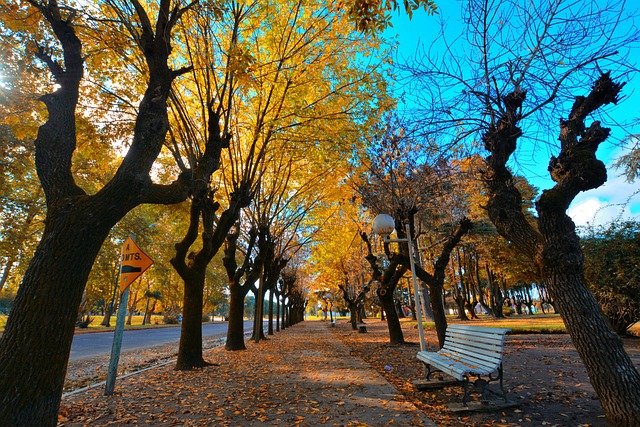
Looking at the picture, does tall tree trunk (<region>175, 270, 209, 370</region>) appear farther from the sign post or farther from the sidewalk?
the sign post

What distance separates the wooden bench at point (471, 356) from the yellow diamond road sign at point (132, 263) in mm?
5393

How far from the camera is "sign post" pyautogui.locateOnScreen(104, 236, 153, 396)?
5.67m

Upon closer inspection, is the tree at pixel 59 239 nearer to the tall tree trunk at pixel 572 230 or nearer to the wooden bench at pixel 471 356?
the wooden bench at pixel 471 356

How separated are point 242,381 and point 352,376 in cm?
226

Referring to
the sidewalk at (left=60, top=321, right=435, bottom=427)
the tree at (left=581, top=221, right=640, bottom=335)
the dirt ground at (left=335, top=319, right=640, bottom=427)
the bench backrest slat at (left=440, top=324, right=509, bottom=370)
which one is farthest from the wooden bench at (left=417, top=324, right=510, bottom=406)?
the tree at (left=581, top=221, right=640, bottom=335)

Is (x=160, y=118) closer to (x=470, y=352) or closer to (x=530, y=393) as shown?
(x=470, y=352)

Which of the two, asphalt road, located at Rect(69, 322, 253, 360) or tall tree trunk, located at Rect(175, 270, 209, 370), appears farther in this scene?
asphalt road, located at Rect(69, 322, 253, 360)

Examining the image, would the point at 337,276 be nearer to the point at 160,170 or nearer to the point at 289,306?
the point at 289,306

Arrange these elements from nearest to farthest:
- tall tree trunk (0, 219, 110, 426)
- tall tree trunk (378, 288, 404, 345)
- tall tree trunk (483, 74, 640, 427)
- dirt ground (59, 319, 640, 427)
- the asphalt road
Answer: tall tree trunk (0, 219, 110, 426)
tall tree trunk (483, 74, 640, 427)
dirt ground (59, 319, 640, 427)
tall tree trunk (378, 288, 404, 345)
the asphalt road

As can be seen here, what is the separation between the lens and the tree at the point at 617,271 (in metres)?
10.2

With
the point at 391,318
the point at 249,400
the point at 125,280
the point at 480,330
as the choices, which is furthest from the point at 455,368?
the point at 391,318

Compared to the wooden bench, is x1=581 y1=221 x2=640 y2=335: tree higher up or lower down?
higher up

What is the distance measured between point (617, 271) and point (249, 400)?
11868 millimetres

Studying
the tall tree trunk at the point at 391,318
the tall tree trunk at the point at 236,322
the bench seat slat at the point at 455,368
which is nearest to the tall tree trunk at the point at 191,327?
the tall tree trunk at the point at 236,322
